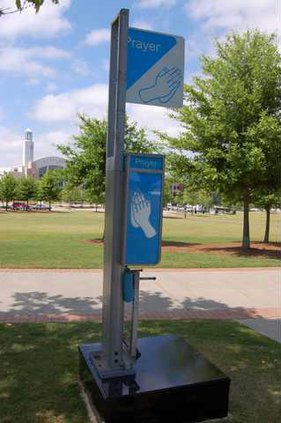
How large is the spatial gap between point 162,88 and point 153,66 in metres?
0.18

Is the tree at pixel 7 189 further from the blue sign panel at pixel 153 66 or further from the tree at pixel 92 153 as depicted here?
the blue sign panel at pixel 153 66

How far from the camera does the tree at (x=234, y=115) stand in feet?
43.4

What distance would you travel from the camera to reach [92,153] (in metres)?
18.4

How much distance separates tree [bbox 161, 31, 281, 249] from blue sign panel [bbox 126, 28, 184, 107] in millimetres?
9586

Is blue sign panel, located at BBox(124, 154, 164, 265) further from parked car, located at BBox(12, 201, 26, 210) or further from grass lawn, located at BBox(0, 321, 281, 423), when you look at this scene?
parked car, located at BBox(12, 201, 26, 210)

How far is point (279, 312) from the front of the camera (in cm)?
694

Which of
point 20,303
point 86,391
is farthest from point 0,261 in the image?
point 86,391

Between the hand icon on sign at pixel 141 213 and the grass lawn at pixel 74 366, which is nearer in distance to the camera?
the hand icon on sign at pixel 141 213

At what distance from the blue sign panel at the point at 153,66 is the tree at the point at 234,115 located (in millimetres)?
9586

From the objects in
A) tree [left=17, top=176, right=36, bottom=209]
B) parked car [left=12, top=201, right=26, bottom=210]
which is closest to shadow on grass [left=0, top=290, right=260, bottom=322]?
tree [left=17, top=176, right=36, bottom=209]

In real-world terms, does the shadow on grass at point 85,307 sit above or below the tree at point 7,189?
below

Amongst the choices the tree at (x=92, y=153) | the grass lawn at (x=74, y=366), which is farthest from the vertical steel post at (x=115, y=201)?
the tree at (x=92, y=153)

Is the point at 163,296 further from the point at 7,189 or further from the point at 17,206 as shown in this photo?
the point at 17,206

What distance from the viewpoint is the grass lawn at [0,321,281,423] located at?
365 cm
